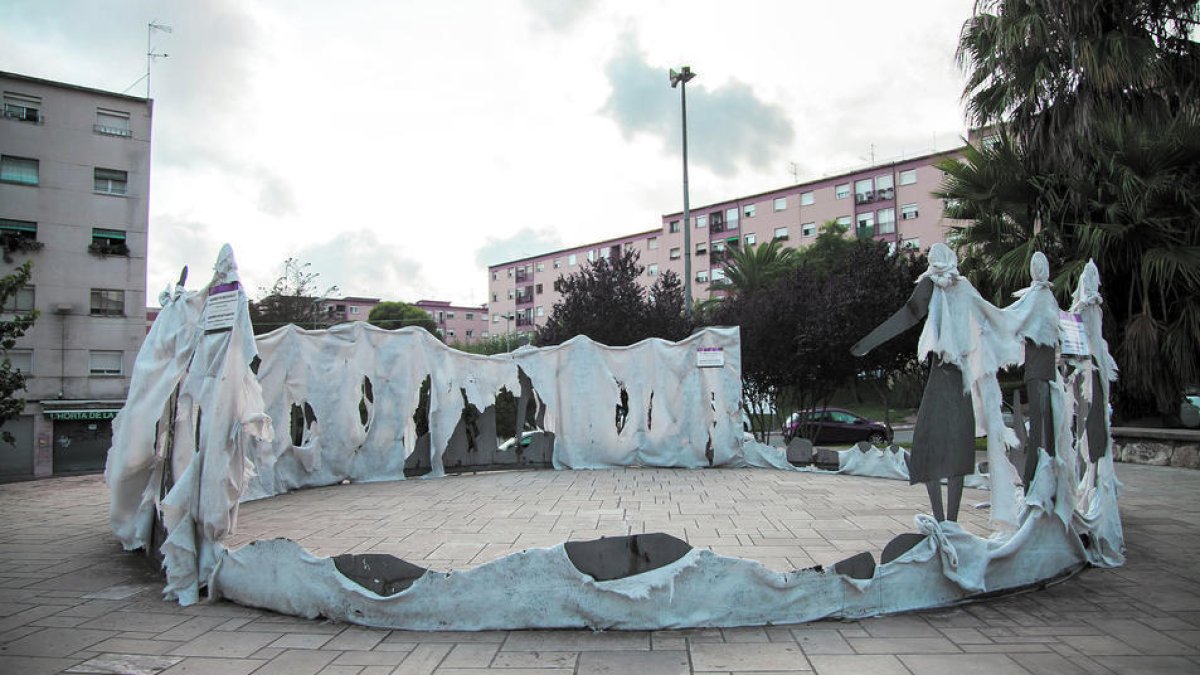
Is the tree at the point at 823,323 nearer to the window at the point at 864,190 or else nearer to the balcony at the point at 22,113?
the balcony at the point at 22,113

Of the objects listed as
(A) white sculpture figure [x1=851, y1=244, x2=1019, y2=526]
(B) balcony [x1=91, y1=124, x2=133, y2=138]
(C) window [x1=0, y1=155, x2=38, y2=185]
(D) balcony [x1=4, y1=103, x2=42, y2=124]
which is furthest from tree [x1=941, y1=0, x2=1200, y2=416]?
(D) balcony [x1=4, y1=103, x2=42, y2=124]

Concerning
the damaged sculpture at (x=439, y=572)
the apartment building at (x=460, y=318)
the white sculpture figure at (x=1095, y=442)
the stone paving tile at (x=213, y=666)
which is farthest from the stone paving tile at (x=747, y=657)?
the apartment building at (x=460, y=318)

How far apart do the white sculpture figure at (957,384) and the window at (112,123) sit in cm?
3642

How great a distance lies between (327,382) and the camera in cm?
997

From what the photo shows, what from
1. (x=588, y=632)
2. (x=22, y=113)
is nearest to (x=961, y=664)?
(x=588, y=632)

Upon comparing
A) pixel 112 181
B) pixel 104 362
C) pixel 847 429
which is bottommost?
pixel 847 429

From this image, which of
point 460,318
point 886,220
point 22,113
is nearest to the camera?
point 22,113

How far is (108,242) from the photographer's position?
30250mm

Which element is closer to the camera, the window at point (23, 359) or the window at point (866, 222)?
the window at point (23, 359)

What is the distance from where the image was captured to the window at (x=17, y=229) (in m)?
27.8

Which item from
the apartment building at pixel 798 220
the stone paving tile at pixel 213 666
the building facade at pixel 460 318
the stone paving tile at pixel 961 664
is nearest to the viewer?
the stone paving tile at pixel 961 664

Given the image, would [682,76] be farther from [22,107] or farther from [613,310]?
[22,107]

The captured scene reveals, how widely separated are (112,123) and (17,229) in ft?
20.3

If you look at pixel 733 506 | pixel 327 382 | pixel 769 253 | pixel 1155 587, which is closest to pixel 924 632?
pixel 1155 587
